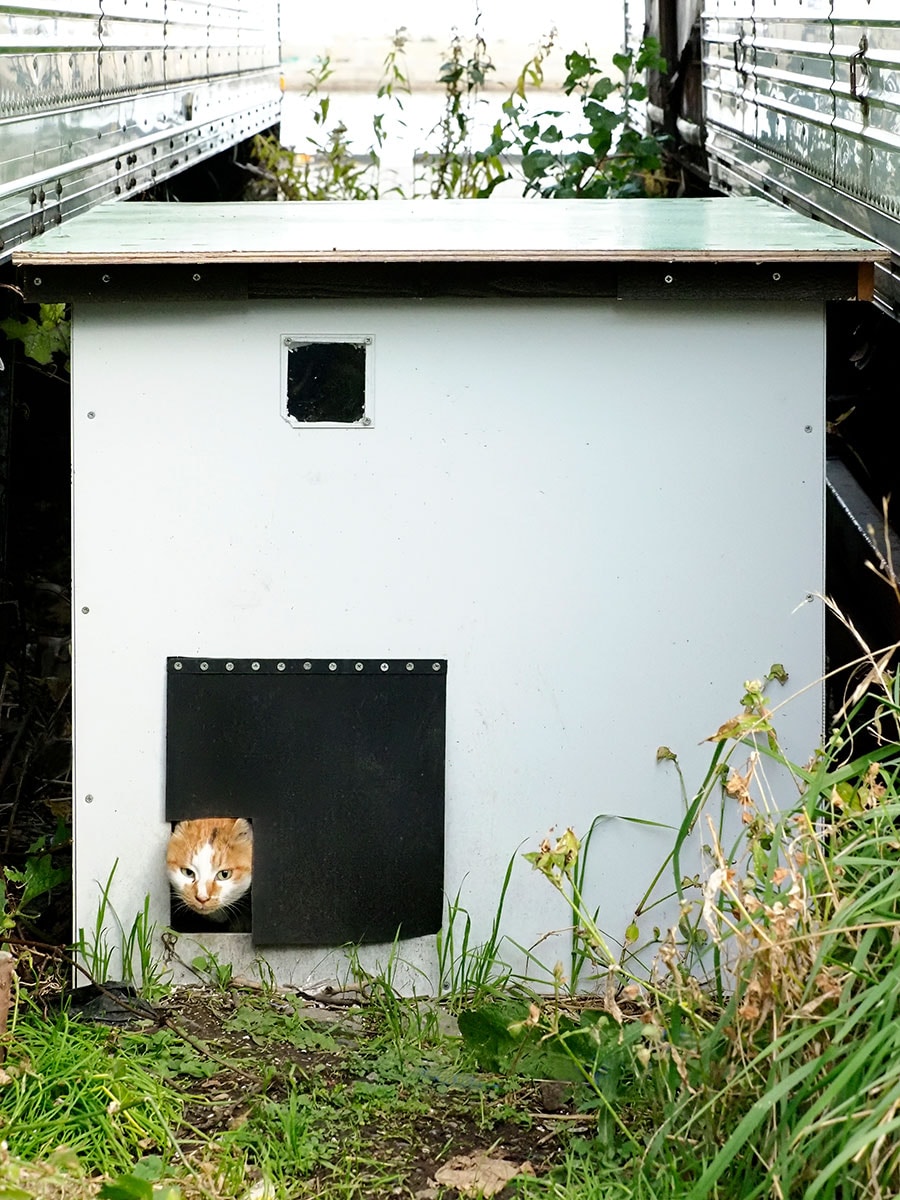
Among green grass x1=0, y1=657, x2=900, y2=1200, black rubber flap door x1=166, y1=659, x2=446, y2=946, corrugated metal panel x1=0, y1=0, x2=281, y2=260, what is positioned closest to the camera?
green grass x1=0, y1=657, x2=900, y2=1200

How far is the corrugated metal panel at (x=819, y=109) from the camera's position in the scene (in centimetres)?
376

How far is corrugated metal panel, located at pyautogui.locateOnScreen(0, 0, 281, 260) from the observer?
157 inches

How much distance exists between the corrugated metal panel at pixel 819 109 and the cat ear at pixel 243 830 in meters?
2.04

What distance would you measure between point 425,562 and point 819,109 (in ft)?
7.65

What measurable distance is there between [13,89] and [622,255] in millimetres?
1880

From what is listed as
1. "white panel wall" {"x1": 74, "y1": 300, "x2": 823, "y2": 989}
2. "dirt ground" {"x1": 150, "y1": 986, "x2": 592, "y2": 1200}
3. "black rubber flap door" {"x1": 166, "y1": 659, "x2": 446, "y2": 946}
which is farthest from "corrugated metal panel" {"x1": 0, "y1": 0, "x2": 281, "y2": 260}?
"dirt ground" {"x1": 150, "y1": 986, "x2": 592, "y2": 1200}

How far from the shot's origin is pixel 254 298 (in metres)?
3.15

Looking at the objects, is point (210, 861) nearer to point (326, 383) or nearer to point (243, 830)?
point (243, 830)

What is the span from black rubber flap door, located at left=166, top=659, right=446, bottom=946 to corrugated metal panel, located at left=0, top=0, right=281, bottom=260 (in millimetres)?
1413

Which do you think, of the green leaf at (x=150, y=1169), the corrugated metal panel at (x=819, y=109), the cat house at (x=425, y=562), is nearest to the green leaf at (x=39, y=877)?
the cat house at (x=425, y=562)

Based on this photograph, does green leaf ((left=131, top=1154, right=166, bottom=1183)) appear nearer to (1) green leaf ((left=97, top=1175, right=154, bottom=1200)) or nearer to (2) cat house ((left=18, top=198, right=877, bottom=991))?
(1) green leaf ((left=97, top=1175, right=154, bottom=1200))

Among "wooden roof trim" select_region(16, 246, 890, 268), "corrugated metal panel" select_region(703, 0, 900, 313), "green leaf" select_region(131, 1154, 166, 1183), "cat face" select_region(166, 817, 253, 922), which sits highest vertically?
"corrugated metal panel" select_region(703, 0, 900, 313)

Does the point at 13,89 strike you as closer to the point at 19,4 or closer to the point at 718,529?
the point at 19,4

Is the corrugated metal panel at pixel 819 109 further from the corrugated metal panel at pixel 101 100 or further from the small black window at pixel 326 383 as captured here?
the corrugated metal panel at pixel 101 100
